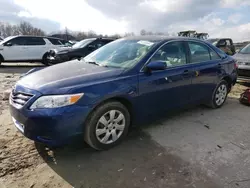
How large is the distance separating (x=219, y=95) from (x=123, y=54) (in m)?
2.57

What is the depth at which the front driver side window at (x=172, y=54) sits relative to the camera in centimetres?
347

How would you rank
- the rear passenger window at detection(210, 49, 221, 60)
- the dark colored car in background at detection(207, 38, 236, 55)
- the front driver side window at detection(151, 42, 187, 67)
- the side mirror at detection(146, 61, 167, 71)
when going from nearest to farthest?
the side mirror at detection(146, 61, 167, 71) < the front driver side window at detection(151, 42, 187, 67) < the rear passenger window at detection(210, 49, 221, 60) < the dark colored car in background at detection(207, 38, 236, 55)

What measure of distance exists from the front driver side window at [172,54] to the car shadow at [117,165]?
4.51 feet

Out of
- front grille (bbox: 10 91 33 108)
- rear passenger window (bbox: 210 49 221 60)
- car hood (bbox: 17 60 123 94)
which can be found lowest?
front grille (bbox: 10 91 33 108)

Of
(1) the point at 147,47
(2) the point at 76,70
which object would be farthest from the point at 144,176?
(1) the point at 147,47

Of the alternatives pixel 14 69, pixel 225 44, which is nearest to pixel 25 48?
pixel 14 69

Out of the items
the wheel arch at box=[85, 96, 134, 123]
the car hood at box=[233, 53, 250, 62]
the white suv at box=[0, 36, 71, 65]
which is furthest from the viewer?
the white suv at box=[0, 36, 71, 65]

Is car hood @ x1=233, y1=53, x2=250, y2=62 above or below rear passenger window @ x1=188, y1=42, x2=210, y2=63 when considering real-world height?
below

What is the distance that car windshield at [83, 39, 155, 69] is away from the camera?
129 inches

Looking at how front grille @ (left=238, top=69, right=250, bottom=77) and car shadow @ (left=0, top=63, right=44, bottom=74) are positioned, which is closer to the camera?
front grille @ (left=238, top=69, right=250, bottom=77)

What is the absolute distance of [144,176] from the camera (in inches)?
96.8

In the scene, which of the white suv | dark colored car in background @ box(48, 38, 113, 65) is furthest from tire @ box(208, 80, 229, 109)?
the white suv

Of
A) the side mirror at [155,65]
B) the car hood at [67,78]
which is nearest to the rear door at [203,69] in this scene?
the side mirror at [155,65]

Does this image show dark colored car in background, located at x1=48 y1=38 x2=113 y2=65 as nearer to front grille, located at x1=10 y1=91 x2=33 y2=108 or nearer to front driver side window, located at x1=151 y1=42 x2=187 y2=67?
front driver side window, located at x1=151 y1=42 x2=187 y2=67
